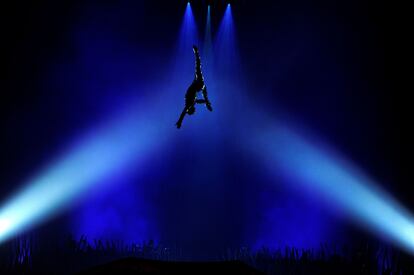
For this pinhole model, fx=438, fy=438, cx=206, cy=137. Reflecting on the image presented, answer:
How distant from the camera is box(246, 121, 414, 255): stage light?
45.6 feet

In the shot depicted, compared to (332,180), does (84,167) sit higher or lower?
higher

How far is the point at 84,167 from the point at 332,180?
9.14 metres

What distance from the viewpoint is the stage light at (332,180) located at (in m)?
13.9

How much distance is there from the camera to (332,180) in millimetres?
15703

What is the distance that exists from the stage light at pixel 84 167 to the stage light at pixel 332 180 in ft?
14.8

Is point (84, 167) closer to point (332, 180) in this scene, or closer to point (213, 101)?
point (213, 101)

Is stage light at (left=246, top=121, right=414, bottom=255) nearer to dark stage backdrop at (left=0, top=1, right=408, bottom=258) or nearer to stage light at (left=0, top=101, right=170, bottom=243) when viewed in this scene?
dark stage backdrop at (left=0, top=1, right=408, bottom=258)

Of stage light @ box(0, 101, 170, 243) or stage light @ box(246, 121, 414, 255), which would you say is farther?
stage light @ box(0, 101, 170, 243)

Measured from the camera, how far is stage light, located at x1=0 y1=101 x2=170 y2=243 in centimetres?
1409

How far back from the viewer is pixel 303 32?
56.4 feet

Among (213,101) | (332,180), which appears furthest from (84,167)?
(332,180)

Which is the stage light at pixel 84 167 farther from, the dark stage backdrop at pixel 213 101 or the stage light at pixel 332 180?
the stage light at pixel 332 180

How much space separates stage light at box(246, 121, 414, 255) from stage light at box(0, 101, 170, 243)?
4.52 meters

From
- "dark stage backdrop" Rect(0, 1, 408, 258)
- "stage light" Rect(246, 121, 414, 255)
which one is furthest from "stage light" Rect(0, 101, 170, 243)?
"stage light" Rect(246, 121, 414, 255)
